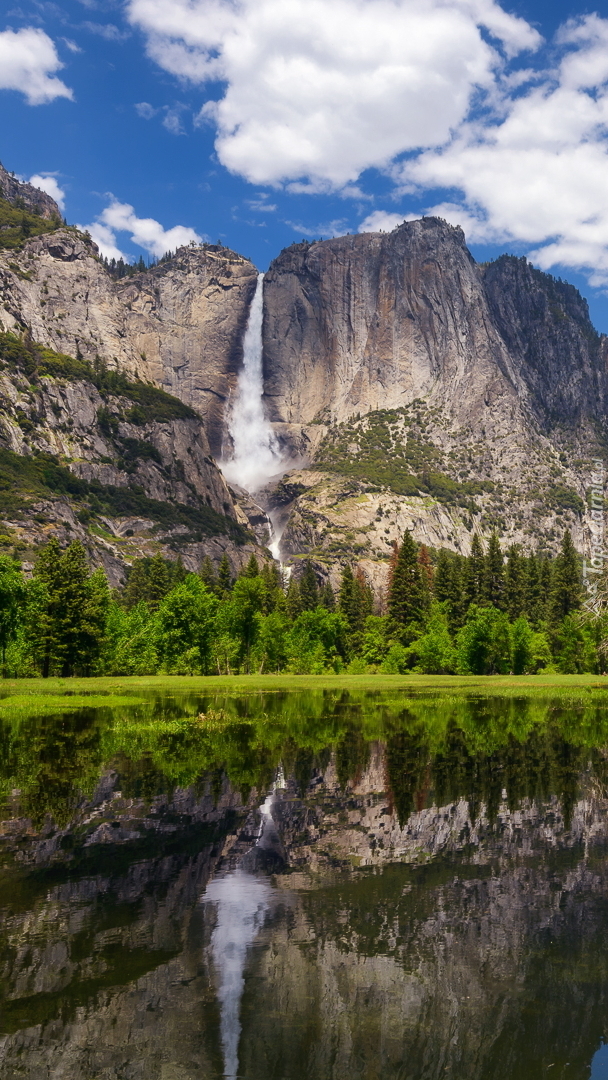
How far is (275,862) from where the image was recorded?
48.6 ft

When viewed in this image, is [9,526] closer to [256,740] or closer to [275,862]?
[256,740]

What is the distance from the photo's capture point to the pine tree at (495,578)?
A: 126312 millimetres

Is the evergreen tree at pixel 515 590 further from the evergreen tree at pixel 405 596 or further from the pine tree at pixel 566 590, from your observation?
the evergreen tree at pixel 405 596

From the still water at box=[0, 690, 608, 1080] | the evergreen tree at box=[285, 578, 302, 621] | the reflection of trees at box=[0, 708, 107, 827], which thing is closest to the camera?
the still water at box=[0, 690, 608, 1080]

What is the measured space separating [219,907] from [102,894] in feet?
6.93

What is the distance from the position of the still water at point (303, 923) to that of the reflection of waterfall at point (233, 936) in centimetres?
3

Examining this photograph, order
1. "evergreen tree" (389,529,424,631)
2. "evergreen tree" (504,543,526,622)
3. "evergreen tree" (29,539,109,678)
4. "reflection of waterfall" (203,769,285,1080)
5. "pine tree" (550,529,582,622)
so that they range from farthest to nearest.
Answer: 1. "evergreen tree" (504,543,526,622)
2. "pine tree" (550,529,582,622)
3. "evergreen tree" (389,529,424,631)
4. "evergreen tree" (29,539,109,678)
5. "reflection of waterfall" (203,769,285,1080)

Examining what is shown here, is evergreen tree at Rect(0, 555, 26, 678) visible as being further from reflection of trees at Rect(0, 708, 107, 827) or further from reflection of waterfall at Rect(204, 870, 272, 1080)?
reflection of waterfall at Rect(204, 870, 272, 1080)

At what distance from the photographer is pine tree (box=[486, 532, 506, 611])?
126 meters

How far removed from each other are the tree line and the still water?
20.5 metres

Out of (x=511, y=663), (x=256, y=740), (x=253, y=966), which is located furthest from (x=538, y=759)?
(x=511, y=663)

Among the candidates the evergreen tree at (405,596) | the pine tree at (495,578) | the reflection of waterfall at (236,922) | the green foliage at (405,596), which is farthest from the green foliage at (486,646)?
the reflection of waterfall at (236,922)

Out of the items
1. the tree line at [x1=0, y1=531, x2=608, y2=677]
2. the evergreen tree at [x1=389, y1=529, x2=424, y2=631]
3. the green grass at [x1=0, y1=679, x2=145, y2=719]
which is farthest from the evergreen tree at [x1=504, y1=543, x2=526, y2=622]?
the green grass at [x1=0, y1=679, x2=145, y2=719]

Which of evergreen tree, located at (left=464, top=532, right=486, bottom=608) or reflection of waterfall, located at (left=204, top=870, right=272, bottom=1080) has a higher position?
evergreen tree, located at (left=464, top=532, right=486, bottom=608)
